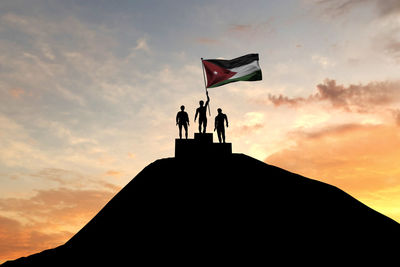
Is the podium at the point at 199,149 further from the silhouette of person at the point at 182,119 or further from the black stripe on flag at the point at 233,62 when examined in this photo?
the black stripe on flag at the point at 233,62

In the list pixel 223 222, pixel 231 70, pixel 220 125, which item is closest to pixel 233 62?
pixel 231 70

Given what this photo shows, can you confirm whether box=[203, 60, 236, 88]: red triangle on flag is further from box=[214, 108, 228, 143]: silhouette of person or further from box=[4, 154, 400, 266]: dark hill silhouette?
box=[4, 154, 400, 266]: dark hill silhouette

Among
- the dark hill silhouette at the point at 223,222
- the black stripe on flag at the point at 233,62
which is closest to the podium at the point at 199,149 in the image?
the dark hill silhouette at the point at 223,222

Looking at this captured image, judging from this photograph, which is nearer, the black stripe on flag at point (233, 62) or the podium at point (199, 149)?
the black stripe on flag at point (233, 62)

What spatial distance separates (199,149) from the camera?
20406 mm

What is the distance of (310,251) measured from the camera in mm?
14508

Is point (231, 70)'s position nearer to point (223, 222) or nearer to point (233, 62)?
point (233, 62)

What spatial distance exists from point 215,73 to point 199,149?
4.09 m

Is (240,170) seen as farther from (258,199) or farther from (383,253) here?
(383,253)

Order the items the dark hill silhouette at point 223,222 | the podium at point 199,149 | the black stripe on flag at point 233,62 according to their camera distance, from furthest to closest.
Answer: the podium at point 199,149, the black stripe on flag at point 233,62, the dark hill silhouette at point 223,222

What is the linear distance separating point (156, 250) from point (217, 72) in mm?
9622

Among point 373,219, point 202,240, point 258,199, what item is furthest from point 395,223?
point 202,240

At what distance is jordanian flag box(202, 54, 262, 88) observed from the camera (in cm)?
1969

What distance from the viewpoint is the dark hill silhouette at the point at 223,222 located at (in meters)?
14.4
